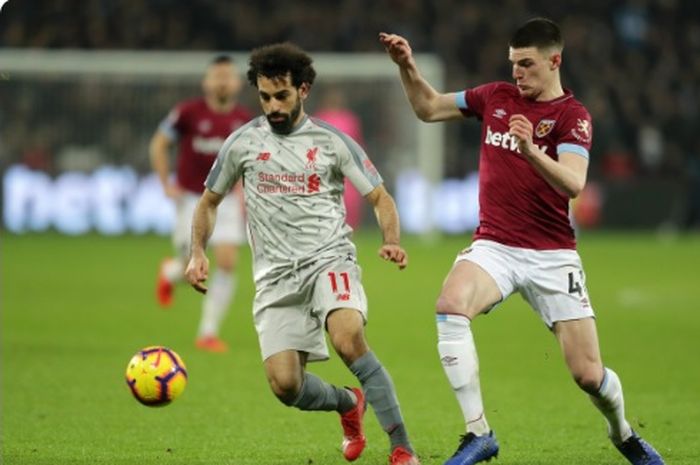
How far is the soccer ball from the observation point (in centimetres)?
749

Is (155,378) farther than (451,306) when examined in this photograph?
Yes

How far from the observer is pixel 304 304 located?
24.4 ft

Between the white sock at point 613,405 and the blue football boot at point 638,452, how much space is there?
0.09 ft

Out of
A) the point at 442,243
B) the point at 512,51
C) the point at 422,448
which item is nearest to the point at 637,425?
the point at 422,448

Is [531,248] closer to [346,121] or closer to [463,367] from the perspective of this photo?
[463,367]

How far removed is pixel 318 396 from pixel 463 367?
927mm

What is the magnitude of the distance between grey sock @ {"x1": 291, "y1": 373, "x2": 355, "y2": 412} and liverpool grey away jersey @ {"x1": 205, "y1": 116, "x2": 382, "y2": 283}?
577mm

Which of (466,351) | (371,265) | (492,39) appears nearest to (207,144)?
(466,351)

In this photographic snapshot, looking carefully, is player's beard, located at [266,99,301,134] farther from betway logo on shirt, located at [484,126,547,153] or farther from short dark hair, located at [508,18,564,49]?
short dark hair, located at [508,18,564,49]

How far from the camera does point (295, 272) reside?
736 cm

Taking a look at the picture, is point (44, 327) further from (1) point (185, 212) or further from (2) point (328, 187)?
(2) point (328, 187)

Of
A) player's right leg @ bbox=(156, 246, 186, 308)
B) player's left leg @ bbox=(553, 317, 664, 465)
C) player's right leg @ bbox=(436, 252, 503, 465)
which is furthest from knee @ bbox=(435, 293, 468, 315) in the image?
player's right leg @ bbox=(156, 246, 186, 308)

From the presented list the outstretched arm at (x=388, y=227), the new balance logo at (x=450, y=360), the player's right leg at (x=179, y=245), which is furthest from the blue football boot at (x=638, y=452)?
the player's right leg at (x=179, y=245)

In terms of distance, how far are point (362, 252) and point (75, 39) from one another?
7323mm
